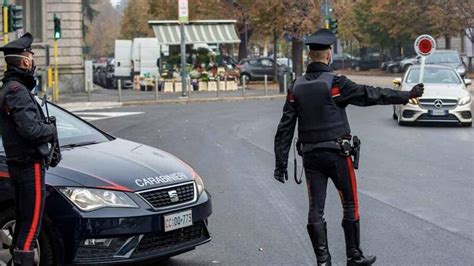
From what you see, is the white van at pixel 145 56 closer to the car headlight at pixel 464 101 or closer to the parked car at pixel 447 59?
the parked car at pixel 447 59

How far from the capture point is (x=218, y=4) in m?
42.0

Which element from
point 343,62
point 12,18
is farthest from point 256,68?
point 343,62

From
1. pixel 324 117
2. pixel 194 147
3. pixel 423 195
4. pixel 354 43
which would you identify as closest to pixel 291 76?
pixel 194 147

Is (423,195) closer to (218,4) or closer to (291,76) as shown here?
(291,76)

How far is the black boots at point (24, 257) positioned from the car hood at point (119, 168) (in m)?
0.62

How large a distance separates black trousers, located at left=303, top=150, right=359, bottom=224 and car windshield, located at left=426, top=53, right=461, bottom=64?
2966 centimetres

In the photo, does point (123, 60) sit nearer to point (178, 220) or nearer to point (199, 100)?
point (199, 100)

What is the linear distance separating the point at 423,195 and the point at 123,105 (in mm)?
19517

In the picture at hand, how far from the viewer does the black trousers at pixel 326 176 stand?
5.67 meters

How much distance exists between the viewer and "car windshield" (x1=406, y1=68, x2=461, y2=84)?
18.8 metres

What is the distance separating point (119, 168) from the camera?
19.0 feet

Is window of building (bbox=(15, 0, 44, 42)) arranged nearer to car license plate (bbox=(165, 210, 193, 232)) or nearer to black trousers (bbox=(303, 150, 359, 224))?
car license plate (bbox=(165, 210, 193, 232))

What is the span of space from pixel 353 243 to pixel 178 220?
1.34 m

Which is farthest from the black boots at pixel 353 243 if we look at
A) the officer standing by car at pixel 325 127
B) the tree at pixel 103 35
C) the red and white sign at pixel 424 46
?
the tree at pixel 103 35
